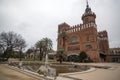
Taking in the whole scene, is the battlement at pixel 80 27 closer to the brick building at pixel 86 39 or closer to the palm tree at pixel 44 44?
the brick building at pixel 86 39

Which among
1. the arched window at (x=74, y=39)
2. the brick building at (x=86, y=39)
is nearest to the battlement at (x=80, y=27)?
the brick building at (x=86, y=39)

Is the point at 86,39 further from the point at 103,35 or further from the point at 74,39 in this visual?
the point at 103,35

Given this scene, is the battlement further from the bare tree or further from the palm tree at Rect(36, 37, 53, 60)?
the bare tree

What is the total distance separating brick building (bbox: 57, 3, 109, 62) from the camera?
42.3m

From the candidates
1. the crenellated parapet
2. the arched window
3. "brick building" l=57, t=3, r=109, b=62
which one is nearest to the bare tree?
"brick building" l=57, t=3, r=109, b=62

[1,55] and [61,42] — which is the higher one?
[61,42]

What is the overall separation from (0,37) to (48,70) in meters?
33.4

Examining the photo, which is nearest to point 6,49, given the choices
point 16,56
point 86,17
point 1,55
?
point 1,55

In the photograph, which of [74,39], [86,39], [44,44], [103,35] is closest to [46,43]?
[44,44]

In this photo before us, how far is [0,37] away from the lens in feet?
123

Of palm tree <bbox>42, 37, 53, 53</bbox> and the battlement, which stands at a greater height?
the battlement

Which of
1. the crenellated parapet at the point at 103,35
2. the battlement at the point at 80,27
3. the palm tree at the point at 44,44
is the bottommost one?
the palm tree at the point at 44,44

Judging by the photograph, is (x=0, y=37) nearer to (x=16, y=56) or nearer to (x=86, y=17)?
(x=16, y=56)

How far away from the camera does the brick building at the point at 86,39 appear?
139ft
